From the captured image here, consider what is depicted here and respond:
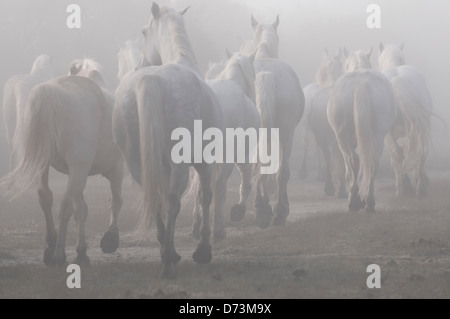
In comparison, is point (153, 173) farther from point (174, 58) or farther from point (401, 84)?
point (401, 84)

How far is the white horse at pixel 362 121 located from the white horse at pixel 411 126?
1.82m

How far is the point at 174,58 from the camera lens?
791 cm

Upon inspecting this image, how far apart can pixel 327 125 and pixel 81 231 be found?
934 centimetres

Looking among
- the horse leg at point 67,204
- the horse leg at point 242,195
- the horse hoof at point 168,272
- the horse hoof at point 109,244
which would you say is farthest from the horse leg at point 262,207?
the horse hoof at point 168,272

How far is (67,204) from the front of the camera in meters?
7.23

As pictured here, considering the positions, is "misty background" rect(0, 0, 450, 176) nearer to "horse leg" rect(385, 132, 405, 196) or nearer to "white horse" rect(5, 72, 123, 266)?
"horse leg" rect(385, 132, 405, 196)

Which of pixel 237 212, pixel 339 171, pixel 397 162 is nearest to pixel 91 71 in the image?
pixel 237 212

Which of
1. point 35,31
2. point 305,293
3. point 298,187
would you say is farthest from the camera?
point 35,31

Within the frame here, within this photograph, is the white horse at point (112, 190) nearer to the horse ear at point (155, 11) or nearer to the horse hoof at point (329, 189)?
the horse ear at point (155, 11)

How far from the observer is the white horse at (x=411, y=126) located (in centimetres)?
1295

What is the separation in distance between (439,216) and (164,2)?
2965 centimetres

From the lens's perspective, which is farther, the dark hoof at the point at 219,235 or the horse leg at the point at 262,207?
the horse leg at the point at 262,207

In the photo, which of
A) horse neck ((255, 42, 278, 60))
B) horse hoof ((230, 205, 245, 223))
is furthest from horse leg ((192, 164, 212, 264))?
horse neck ((255, 42, 278, 60))
